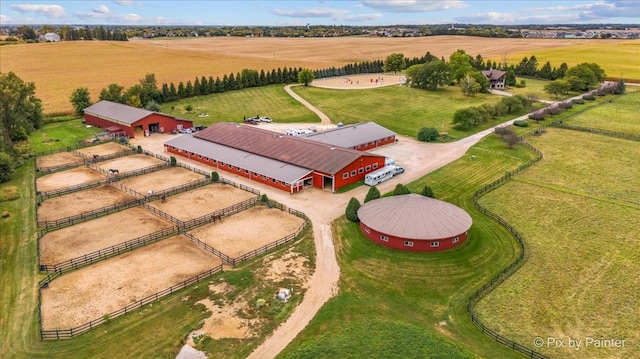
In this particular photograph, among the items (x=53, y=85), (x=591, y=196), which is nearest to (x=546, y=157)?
(x=591, y=196)

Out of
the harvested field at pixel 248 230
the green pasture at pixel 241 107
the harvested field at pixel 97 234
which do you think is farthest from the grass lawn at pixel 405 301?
the green pasture at pixel 241 107

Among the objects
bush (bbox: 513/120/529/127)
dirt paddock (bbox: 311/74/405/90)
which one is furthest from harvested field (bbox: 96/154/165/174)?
dirt paddock (bbox: 311/74/405/90)

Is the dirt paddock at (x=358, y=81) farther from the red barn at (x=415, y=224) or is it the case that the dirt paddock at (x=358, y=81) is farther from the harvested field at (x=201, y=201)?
the red barn at (x=415, y=224)

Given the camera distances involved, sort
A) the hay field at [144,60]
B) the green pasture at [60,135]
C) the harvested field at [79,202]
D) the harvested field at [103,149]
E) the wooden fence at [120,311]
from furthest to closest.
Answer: the hay field at [144,60]
the green pasture at [60,135]
the harvested field at [103,149]
the harvested field at [79,202]
the wooden fence at [120,311]

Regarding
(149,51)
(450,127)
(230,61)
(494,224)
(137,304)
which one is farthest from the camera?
(149,51)

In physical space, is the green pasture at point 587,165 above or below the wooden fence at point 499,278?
above

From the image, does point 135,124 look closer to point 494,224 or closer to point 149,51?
point 494,224

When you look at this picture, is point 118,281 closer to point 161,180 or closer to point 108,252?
point 108,252
